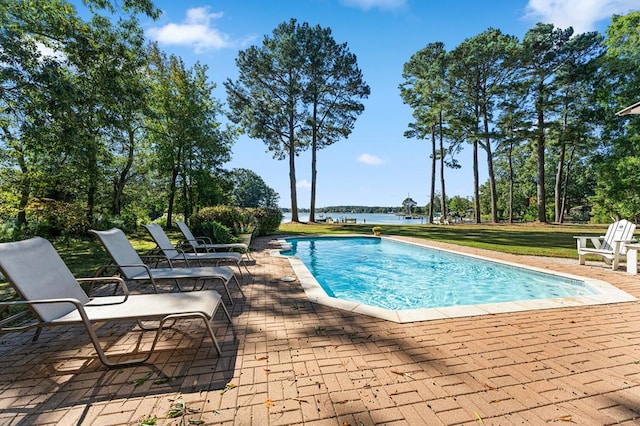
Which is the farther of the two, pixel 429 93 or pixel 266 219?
pixel 429 93

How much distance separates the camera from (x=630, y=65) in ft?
57.5

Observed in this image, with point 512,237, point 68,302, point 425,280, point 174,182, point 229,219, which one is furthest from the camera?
point 174,182

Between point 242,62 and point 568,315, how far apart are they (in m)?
22.9

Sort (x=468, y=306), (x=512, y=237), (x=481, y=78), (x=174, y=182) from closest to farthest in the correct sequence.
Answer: (x=468, y=306) < (x=512, y=237) < (x=174, y=182) < (x=481, y=78)

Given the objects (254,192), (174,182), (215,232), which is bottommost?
(215,232)

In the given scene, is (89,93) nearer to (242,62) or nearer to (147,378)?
(147,378)

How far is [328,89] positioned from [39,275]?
2222 centimetres

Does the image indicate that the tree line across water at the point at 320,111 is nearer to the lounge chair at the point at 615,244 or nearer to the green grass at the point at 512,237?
the green grass at the point at 512,237

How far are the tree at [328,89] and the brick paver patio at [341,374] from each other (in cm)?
2010

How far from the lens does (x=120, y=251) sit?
13.9 ft

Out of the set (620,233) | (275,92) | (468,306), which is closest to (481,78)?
(275,92)

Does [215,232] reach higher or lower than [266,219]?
lower

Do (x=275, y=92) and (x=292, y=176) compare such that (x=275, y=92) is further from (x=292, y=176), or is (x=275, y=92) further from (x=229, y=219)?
(x=229, y=219)

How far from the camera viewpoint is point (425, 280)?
25.1ft
